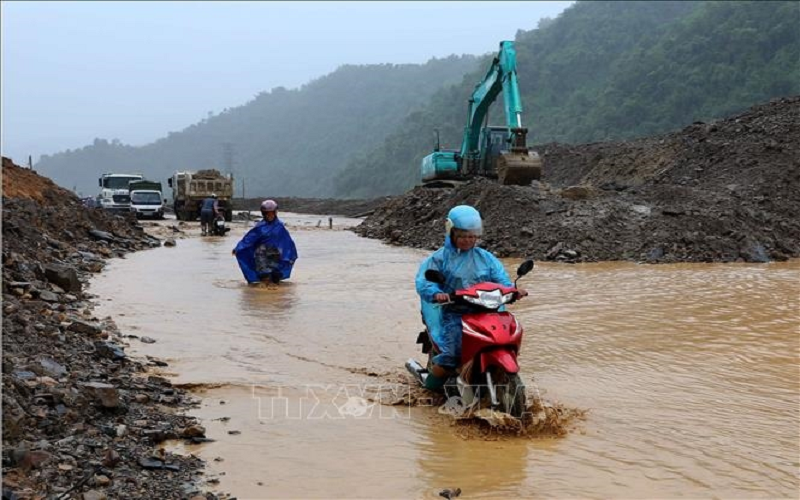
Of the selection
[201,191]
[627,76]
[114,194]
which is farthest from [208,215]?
[627,76]

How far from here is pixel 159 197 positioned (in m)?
37.5

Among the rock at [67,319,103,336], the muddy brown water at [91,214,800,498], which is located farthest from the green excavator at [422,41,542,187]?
the rock at [67,319,103,336]

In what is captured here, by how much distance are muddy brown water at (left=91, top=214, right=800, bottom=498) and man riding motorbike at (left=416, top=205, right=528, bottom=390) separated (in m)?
0.55

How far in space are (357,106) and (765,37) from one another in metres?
135

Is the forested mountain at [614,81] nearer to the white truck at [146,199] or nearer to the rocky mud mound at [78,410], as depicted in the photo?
the white truck at [146,199]

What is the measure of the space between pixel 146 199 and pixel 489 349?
3474 cm

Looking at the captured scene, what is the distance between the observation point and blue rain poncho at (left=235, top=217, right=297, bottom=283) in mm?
13023

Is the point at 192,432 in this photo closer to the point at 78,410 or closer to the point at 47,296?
the point at 78,410

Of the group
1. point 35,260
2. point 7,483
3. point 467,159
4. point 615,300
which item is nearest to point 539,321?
point 615,300

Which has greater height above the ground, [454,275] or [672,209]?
[672,209]

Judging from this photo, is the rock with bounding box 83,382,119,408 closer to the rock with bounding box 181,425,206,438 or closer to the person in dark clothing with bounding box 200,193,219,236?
the rock with bounding box 181,425,206,438

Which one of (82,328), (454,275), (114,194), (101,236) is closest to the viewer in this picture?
(454,275)

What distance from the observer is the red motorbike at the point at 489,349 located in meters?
5.20

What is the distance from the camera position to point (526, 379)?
6.91 m
